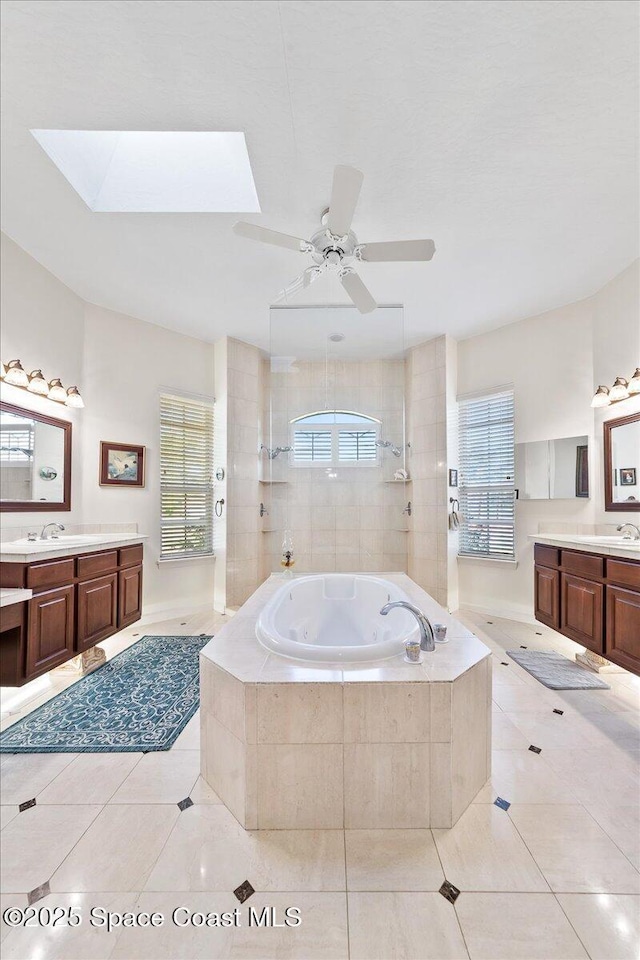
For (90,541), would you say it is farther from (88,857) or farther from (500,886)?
(500,886)

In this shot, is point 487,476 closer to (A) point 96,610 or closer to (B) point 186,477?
(B) point 186,477

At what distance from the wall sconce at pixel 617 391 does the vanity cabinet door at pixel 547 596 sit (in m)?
1.39

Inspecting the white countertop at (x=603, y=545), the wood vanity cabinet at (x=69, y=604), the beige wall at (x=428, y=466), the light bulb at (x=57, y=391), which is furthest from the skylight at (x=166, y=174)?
the white countertop at (x=603, y=545)

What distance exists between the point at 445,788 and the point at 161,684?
1.87 m

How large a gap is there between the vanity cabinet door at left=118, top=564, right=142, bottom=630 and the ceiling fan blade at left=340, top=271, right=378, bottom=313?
8.39ft

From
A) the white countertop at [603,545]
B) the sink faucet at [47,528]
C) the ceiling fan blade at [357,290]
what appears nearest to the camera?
the white countertop at [603,545]

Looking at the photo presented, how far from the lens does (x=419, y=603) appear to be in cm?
248

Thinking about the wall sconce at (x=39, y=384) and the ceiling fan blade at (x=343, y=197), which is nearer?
the ceiling fan blade at (x=343, y=197)

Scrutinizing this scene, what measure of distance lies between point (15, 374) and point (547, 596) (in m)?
3.98

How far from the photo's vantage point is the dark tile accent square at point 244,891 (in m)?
1.19

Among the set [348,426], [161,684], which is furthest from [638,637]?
[161,684]

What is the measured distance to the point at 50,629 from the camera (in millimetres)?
2215

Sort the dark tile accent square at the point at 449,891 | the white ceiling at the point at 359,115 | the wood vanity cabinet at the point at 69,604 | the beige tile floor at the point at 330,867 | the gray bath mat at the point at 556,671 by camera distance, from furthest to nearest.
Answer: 1. the gray bath mat at the point at 556,671
2. the wood vanity cabinet at the point at 69,604
3. the white ceiling at the point at 359,115
4. the dark tile accent square at the point at 449,891
5. the beige tile floor at the point at 330,867

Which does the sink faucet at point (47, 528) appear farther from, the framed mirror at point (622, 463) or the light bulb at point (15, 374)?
the framed mirror at point (622, 463)
